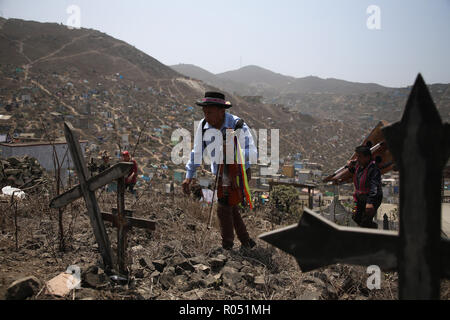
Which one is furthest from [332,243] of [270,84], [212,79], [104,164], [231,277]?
[270,84]

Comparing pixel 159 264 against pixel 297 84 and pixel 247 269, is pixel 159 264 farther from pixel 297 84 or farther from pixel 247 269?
pixel 297 84

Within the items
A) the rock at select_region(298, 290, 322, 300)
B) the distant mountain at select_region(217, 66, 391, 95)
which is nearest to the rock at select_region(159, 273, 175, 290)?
the rock at select_region(298, 290, 322, 300)

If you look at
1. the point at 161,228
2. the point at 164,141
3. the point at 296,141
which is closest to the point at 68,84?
the point at 164,141

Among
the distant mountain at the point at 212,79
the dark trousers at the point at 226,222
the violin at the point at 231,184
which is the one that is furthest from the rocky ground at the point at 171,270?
the distant mountain at the point at 212,79

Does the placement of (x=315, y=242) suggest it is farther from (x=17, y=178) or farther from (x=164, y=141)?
(x=164, y=141)

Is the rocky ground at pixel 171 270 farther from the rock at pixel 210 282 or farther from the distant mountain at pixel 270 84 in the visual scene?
the distant mountain at pixel 270 84

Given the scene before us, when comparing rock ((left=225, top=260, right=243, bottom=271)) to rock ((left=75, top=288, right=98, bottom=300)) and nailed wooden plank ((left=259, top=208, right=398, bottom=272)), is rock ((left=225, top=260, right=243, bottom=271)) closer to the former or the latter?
rock ((left=75, top=288, right=98, bottom=300))

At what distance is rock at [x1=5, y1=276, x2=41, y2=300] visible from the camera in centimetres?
179

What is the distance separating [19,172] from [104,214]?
222 inches

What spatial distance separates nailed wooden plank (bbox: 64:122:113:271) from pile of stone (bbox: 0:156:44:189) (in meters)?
4.41

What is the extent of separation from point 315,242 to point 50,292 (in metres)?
1.68

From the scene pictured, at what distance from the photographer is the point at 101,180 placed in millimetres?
2240

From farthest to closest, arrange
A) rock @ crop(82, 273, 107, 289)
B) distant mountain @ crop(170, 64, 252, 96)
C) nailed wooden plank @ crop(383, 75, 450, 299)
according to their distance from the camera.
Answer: distant mountain @ crop(170, 64, 252, 96) → rock @ crop(82, 273, 107, 289) → nailed wooden plank @ crop(383, 75, 450, 299)

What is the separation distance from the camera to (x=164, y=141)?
2425 centimetres
